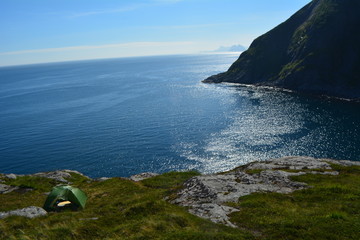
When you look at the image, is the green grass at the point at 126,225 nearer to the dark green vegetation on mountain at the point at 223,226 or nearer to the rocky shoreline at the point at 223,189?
the dark green vegetation on mountain at the point at 223,226

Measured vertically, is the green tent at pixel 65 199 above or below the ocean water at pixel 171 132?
above

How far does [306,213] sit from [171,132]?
85083 mm

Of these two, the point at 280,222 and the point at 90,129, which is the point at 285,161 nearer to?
the point at 280,222

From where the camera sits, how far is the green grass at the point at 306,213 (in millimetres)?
14031

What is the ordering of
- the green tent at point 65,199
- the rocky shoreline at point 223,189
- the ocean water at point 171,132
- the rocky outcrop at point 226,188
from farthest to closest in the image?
1. the ocean water at point 171,132
2. the green tent at point 65,199
3. the rocky shoreline at point 223,189
4. the rocky outcrop at point 226,188

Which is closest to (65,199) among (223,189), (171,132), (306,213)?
(223,189)

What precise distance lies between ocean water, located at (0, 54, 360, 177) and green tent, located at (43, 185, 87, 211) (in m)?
45.5

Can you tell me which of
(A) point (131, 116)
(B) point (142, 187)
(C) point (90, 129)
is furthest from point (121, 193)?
(A) point (131, 116)

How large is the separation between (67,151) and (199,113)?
65622 millimetres

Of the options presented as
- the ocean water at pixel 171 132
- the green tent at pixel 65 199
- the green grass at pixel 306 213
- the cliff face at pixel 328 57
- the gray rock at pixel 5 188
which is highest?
the cliff face at pixel 328 57

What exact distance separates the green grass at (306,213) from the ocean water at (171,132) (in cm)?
4888

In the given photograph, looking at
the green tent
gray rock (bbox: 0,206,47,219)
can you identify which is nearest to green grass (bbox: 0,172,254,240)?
gray rock (bbox: 0,206,47,219)

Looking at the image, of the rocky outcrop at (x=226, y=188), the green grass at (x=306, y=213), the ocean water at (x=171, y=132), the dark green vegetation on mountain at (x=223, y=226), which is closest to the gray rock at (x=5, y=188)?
the dark green vegetation on mountain at (x=223, y=226)

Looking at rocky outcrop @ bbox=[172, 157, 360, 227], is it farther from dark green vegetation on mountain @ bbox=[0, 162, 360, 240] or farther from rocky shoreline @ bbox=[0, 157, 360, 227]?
dark green vegetation on mountain @ bbox=[0, 162, 360, 240]
